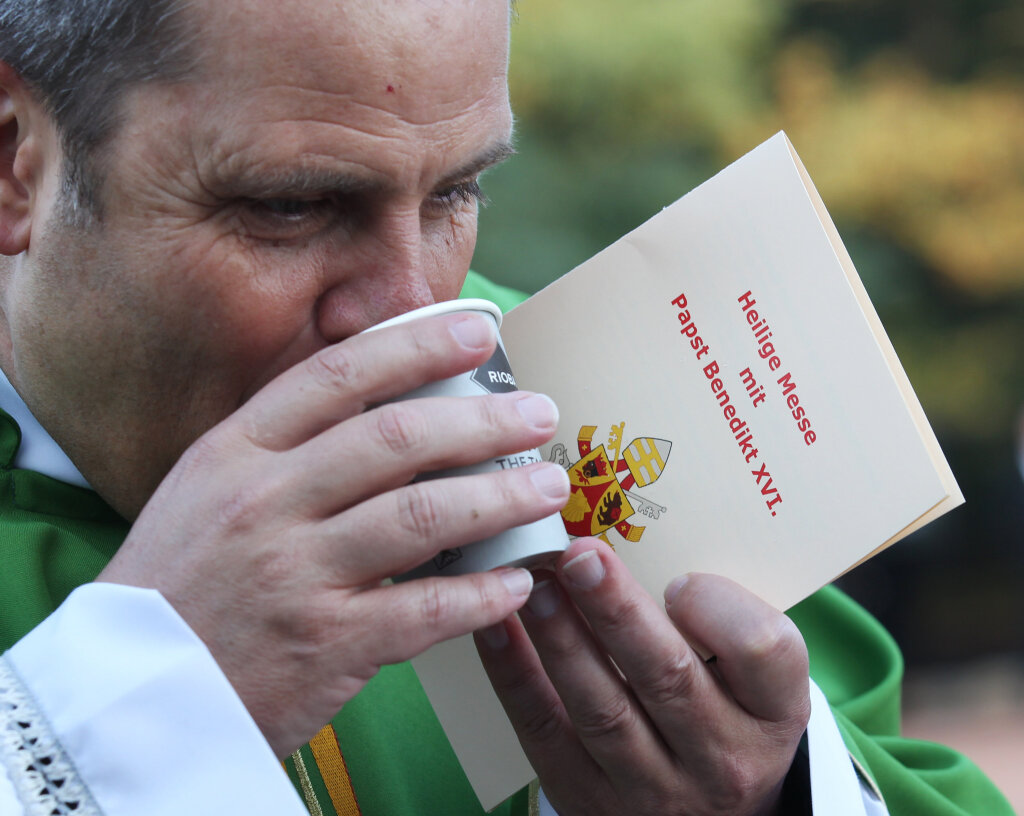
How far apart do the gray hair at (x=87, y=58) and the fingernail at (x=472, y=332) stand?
464mm

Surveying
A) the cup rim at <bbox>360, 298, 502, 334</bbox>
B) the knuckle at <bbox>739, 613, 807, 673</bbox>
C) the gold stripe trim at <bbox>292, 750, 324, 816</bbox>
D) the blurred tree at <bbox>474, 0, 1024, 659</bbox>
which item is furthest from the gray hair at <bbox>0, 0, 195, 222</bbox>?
the blurred tree at <bbox>474, 0, 1024, 659</bbox>

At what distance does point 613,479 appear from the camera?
1475mm

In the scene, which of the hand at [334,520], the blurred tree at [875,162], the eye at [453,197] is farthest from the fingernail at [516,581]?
the blurred tree at [875,162]

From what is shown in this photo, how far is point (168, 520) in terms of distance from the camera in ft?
3.69

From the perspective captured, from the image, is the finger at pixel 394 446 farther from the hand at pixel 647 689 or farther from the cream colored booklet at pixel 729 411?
the cream colored booklet at pixel 729 411

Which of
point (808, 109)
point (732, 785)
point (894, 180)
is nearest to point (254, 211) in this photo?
point (732, 785)

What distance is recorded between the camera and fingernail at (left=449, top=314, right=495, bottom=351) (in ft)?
3.78

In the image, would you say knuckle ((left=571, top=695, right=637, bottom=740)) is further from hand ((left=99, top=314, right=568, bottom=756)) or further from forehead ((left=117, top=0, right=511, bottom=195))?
forehead ((left=117, top=0, right=511, bottom=195))

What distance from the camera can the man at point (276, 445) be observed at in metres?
1.09

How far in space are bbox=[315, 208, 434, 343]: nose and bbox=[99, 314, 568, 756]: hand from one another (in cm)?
21

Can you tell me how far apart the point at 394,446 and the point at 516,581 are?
203mm

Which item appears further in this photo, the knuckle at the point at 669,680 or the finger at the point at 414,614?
the knuckle at the point at 669,680

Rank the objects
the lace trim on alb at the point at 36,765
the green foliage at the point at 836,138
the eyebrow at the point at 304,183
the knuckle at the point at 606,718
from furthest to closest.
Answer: the green foliage at the point at 836,138 < the knuckle at the point at 606,718 < the eyebrow at the point at 304,183 < the lace trim on alb at the point at 36,765

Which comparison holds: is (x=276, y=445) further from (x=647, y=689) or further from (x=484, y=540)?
(x=647, y=689)
